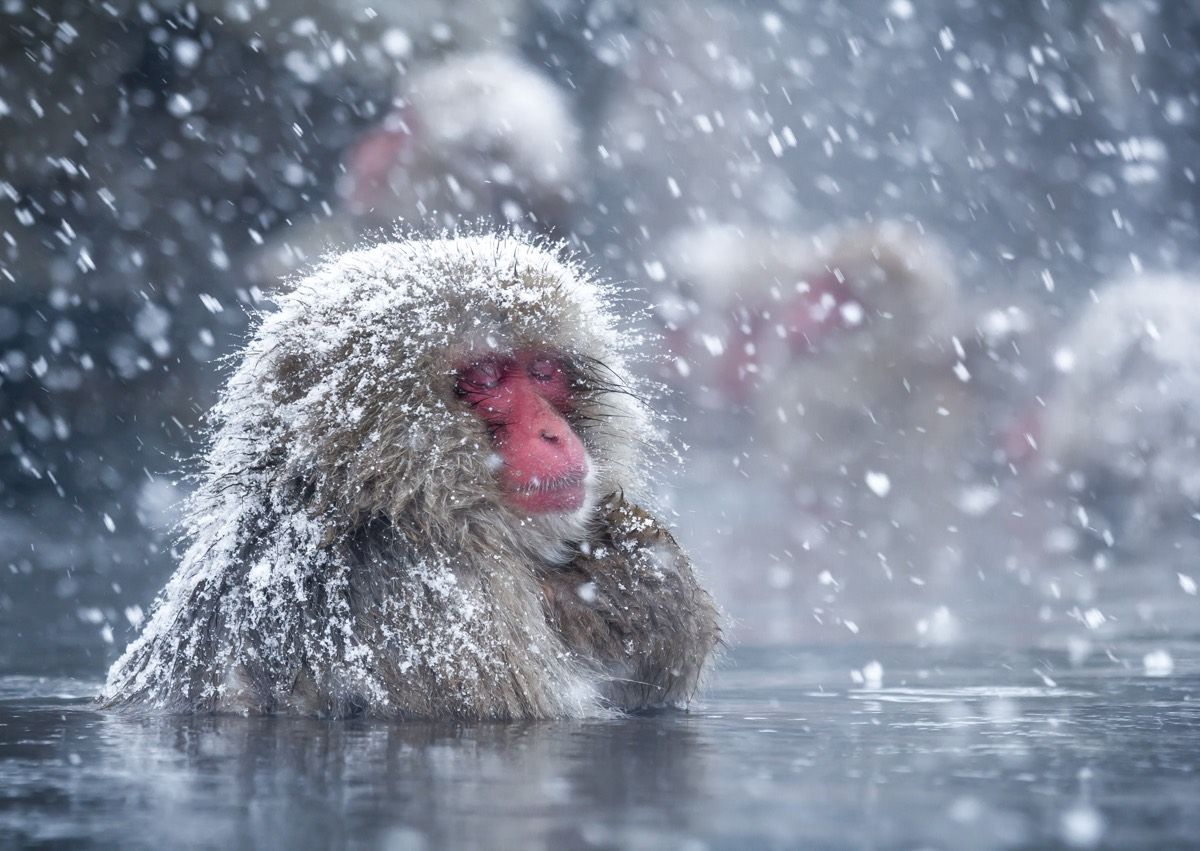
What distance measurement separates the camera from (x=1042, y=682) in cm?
346

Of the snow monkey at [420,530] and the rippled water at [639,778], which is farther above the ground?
the snow monkey at [420,530]

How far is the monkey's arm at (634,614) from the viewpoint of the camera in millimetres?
2963

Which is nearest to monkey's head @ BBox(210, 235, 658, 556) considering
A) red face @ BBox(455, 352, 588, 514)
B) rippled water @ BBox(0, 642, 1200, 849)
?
red face @ BBox(455, 352, 588, 514)

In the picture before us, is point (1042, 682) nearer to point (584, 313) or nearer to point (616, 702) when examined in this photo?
point (616, 702)

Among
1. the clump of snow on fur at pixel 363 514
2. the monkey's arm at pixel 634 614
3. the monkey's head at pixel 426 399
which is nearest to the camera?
the clump of snow on fur at pixel 363 514

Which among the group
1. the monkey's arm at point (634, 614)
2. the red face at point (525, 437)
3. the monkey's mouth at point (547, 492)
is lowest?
the monkey's arm at point (634, 614)

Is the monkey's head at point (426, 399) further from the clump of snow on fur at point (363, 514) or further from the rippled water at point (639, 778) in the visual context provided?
the rippled water at point (639, 778)

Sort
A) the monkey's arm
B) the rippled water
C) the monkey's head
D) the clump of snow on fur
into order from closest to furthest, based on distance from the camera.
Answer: the rippled water
the clump of snow on fur
the monkey's head
the monkey's arm

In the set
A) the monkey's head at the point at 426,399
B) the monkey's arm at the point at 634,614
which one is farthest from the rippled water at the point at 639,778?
the monkey's head at the point at 426,399

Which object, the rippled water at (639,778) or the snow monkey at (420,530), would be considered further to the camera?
the snow monkey at (420,530)

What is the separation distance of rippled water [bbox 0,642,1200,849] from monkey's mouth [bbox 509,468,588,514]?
480mm

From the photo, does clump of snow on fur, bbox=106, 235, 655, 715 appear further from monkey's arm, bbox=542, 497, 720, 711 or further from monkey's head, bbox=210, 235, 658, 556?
monkey's arm, bbox=542, 497, 720, 711

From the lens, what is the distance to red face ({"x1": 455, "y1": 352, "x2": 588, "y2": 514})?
290cm

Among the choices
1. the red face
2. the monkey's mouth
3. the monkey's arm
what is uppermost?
the red face
